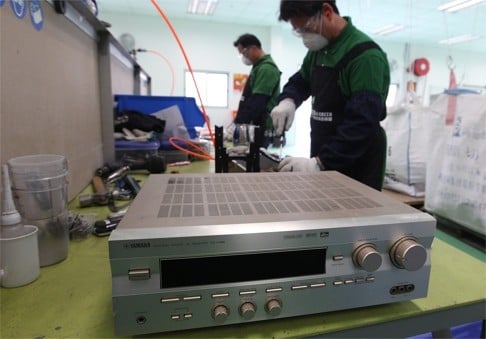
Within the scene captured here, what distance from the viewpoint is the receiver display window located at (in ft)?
1.16

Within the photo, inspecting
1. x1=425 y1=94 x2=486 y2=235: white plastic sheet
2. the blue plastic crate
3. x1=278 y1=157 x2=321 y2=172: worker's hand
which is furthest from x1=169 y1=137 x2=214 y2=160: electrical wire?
x1=425 y1=94 x2=486 y2=235: white plastic sheet

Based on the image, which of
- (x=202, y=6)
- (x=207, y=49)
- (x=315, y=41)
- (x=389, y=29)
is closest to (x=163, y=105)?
(x=315, y=41)

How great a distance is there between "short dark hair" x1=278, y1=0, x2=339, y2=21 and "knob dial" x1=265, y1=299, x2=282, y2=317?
3.60ft

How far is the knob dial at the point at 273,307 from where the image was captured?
1.25 feet

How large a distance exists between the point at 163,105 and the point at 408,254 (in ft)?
5.67

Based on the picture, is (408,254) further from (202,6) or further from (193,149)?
(202,6)

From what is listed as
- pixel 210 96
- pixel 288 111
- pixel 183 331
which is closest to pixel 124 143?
pixel 288 111

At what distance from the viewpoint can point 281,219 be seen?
1.28 feet

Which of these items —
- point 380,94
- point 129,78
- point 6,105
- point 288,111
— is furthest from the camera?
point 129,78

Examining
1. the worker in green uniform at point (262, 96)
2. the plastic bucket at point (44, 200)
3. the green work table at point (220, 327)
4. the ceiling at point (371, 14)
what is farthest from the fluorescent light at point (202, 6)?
the green work table at point (220, 327)

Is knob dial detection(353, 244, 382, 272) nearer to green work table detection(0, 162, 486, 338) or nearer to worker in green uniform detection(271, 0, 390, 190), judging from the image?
green work table detection(0, 162, 486, 338)

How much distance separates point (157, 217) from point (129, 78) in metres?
2.58

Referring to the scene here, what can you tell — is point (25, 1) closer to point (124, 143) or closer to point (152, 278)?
point (152, 278)

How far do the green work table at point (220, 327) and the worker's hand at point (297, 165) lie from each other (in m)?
0.48
